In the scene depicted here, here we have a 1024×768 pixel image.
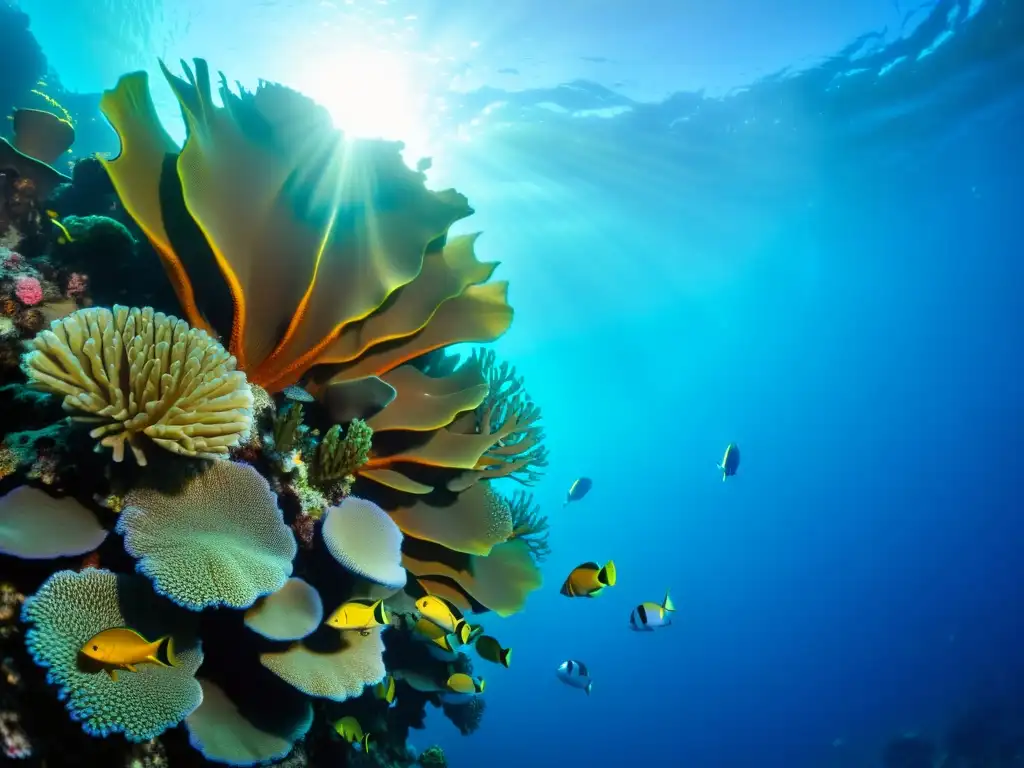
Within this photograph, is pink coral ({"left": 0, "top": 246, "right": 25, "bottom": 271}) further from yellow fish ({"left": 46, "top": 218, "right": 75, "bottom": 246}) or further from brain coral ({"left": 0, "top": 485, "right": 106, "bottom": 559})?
brain coral ({"left": 0, "top": 485, "right": 106, "bottom": 559})

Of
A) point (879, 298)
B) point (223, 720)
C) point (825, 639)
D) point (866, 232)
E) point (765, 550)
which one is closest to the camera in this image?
point (223, 720)

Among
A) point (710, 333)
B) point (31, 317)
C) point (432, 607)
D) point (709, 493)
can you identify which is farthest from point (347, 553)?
point (709, 493)

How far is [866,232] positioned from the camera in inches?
1532

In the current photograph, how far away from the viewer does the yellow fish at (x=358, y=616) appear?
2.54 metres

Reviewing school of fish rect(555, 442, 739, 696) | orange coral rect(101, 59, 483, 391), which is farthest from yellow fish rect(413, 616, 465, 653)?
orange coral rect(101, 59, 483, 391)

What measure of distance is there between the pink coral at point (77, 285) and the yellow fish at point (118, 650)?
2159 millimetres

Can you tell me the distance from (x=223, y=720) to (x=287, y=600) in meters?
0.58

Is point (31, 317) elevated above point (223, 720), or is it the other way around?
point (31, 317)

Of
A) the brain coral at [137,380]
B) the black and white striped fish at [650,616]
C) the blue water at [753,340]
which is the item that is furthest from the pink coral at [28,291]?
the blue water at [753,340]

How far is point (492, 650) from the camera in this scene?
433 centimetres

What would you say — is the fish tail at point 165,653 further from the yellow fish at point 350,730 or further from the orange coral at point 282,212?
the yellow fish at point 350,730

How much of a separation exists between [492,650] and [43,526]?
331 cm

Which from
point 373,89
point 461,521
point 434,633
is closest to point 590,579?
point 434,633

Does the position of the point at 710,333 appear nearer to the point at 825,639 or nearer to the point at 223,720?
the point at 825,639
